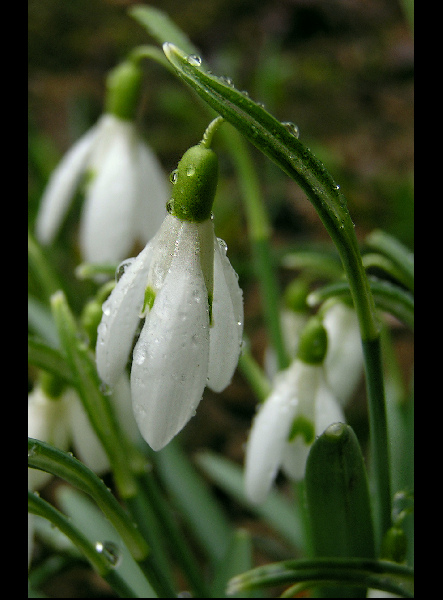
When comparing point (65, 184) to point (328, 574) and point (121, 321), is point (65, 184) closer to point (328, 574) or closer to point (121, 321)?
point (121, 321)

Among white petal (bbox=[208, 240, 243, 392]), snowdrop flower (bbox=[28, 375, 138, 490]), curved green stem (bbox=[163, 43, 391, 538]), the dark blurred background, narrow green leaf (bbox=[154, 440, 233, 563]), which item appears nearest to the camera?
curved green stem (bbox=[163, 43, 391, 538])

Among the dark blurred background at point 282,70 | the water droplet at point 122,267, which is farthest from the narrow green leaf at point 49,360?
the dark blurred background at point 282,70

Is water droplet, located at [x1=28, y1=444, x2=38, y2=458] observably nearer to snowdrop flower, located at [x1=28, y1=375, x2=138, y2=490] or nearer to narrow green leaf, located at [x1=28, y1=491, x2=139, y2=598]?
narrow green leaf, located at [x1=28, y1=491, x2=139, y2=598]

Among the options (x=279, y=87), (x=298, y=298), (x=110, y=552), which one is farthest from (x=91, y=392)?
(x=279, y=87)

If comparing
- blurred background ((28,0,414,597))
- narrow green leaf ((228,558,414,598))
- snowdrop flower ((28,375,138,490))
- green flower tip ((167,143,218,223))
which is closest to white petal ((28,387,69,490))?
snowdrop flower ((28,375,138,490))

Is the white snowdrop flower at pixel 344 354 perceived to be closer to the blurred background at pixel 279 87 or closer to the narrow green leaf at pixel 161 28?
the narrow green leaf at pixel 161 28
